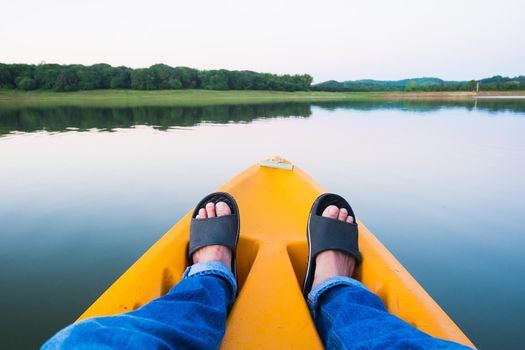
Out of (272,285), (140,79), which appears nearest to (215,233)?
(272,285)

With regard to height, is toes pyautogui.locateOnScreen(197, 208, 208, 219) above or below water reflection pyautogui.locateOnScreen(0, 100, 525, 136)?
below

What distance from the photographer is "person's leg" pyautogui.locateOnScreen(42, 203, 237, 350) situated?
2.19ft

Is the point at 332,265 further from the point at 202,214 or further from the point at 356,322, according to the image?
the point at 202,214

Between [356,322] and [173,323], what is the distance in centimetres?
59

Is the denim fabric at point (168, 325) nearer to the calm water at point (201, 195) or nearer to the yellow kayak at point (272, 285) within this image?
the yellow kayak at point (272, 285)

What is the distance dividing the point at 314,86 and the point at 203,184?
225 ft

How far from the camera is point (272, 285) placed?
4.21 ft

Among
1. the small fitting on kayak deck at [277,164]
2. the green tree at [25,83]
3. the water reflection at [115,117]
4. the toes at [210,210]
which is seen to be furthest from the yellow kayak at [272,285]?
the green tree at [25,83]

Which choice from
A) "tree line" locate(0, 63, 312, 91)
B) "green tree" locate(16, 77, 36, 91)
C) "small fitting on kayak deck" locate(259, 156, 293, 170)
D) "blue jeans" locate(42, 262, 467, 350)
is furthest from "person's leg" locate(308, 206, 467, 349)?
"green tree" locate(16, 77, 36, 91)

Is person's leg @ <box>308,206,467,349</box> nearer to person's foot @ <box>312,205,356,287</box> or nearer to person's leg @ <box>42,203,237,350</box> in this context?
person's foot @ <box>312,205,356,287</box>

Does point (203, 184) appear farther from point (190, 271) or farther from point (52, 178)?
point (190, 271)

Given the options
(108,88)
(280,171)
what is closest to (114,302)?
(280,171)

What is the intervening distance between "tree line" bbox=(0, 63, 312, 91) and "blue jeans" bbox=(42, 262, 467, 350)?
50.2 metres

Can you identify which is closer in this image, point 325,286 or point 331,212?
Result: point 325,286
